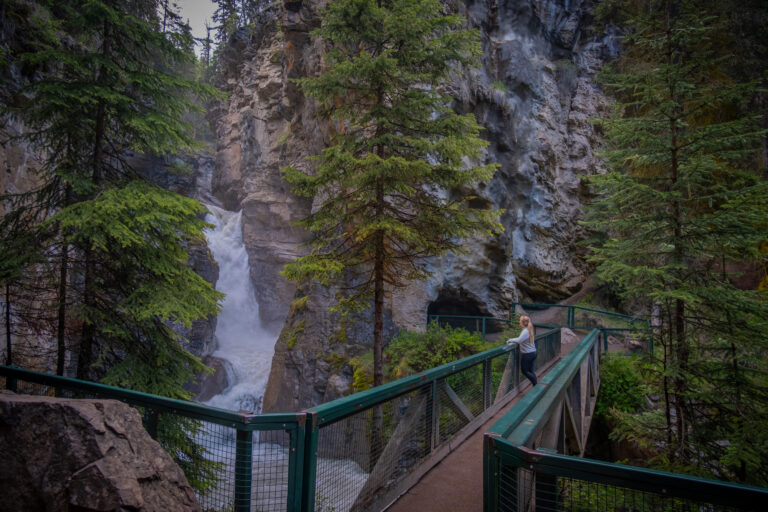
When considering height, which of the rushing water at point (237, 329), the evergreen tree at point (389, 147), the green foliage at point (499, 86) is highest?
the green foliage at point (499, 86)

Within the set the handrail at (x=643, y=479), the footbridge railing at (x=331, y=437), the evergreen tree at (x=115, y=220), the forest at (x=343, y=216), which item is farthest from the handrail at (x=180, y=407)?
the evergreen tree at (x=115, y=220)

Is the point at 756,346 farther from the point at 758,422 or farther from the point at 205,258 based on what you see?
the point at 205,258

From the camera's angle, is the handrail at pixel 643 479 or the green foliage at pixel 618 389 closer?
the handrail at pixel 643 479

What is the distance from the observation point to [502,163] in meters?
19.2

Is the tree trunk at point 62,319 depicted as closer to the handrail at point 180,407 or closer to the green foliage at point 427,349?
the handrail at point 180,407

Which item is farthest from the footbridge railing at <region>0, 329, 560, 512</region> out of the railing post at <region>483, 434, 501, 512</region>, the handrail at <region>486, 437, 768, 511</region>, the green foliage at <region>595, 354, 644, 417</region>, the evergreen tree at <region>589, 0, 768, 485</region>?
the green foliage at <region>595, 354, 644, 417</region>

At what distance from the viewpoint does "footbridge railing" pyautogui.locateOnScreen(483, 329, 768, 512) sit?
5.69 ft

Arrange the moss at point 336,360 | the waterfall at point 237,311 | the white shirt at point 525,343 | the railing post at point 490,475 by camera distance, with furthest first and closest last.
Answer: the waterfall at point 237,311 → the moss at point 336,360 → the white shirt at point 525,343 → the railing post at point 490,475

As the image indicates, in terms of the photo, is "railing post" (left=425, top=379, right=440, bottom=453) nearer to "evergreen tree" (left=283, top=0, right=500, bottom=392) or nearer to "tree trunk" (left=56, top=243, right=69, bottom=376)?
"evergreen tree" (left=283, top=0, right=500, bottom=392)

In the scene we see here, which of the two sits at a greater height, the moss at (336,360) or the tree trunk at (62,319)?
the tree trunk at (62,319)

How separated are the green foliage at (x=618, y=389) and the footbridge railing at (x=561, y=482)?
1075 cm

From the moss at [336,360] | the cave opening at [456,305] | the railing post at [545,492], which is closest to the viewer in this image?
the railing post at [545,492]

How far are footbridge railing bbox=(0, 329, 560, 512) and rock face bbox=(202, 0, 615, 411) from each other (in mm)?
9124

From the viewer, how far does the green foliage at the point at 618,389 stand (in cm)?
1195
